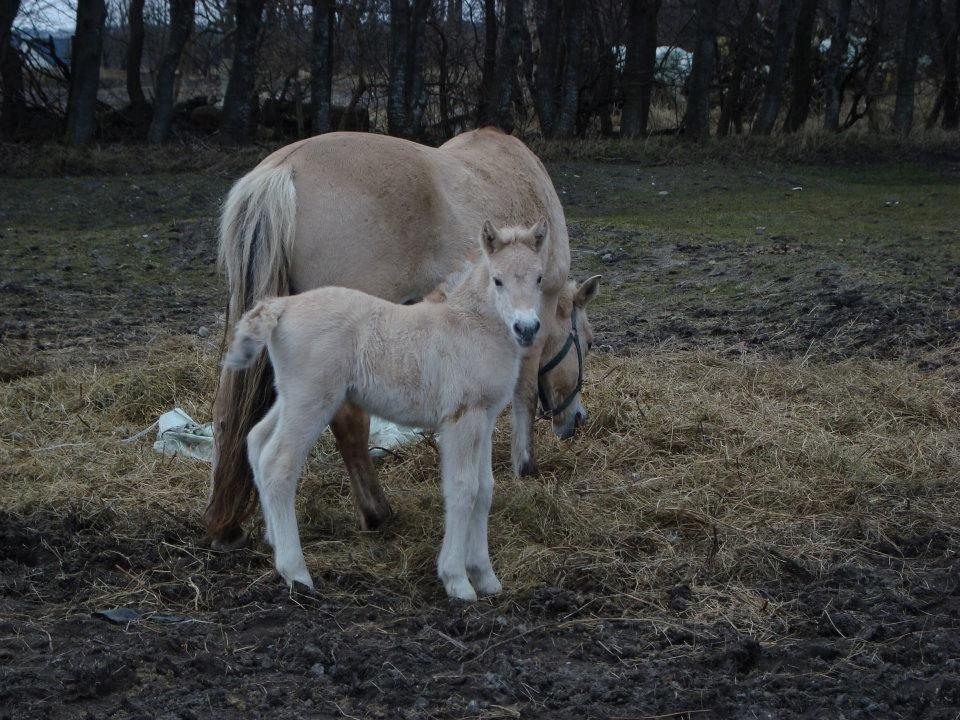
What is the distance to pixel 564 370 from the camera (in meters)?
6.19

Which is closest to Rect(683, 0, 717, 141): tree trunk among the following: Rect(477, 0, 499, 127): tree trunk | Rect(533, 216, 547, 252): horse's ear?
Rect(477, 0, 499, 127): tree trunk

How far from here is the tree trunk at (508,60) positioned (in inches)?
676

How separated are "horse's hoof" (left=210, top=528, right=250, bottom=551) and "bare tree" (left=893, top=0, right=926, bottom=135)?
722 inches

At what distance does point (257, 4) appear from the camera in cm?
1669

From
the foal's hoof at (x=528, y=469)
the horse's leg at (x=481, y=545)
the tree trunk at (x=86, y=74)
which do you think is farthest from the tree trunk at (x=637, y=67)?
the horse's leg at (x=481, y=545)

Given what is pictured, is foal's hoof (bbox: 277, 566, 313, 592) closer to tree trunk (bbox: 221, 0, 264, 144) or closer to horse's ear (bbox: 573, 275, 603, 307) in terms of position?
horse's ear (bbox: 573, 275, 603, 307)

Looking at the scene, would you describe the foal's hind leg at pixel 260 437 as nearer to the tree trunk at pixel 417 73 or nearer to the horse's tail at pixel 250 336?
the horse's tail at pixel 250 336

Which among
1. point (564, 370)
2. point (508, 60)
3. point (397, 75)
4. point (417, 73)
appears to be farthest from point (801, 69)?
point (564, 370)

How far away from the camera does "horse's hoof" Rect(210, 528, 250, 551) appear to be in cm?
462

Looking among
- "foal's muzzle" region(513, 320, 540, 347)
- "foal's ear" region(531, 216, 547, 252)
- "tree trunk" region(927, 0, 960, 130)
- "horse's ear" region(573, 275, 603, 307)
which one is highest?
"tree trunk" region(927, 0, 960, 130)

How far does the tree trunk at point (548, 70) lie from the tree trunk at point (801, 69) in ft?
16.0

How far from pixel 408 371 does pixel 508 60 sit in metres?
14.2

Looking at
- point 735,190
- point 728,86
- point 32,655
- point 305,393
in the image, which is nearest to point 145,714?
point 32,655

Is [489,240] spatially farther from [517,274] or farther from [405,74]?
[405,74]
